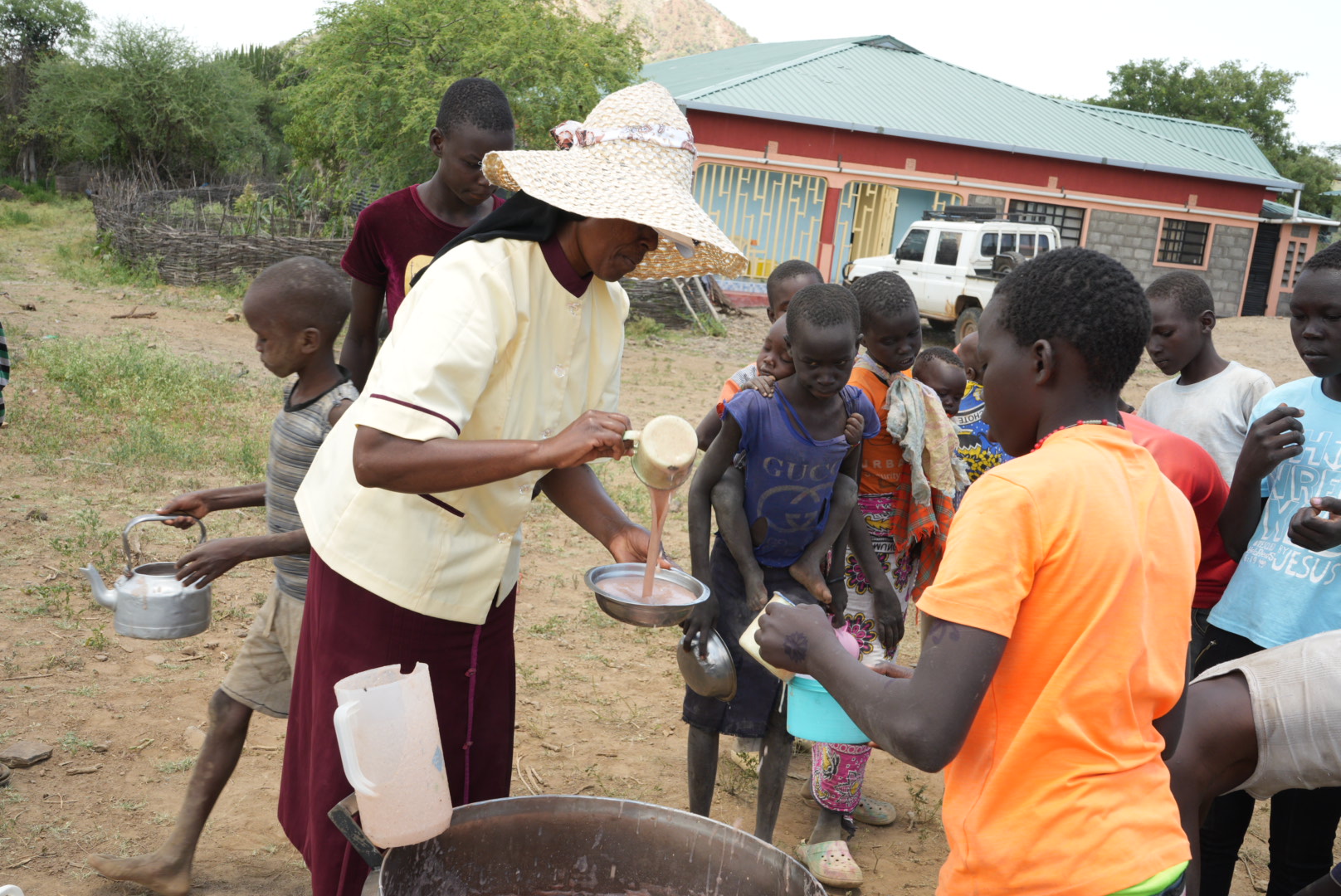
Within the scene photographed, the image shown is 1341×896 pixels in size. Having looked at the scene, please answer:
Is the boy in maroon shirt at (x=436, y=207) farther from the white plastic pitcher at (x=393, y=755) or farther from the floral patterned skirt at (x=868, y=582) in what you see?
the white plastic pitcher at (x=393, y=755)

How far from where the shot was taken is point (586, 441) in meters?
1.67

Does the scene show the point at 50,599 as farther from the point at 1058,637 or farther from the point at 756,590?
the point at 1058,637

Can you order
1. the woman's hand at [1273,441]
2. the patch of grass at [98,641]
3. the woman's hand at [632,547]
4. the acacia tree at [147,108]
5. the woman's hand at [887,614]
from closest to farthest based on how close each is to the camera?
the woman's hand at [632,547], the woman's hand at [1273,441], the woman's hand at [887,614], the patch of grass at [98,641], the acacia tree at [147,108]

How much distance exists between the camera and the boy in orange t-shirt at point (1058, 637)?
1.32 metres

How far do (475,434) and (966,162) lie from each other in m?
19.1

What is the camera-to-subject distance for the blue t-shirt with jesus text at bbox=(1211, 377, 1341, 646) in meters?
2.33

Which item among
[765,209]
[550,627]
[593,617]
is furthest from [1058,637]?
[765,209]

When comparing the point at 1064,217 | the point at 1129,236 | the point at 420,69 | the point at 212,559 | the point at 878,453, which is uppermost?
the point at 420,69

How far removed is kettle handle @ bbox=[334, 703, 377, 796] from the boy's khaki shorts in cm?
112

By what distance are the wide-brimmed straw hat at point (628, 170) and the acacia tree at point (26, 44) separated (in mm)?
30430

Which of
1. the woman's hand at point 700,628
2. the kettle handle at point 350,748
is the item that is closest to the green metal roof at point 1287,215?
the woman's hand at point 700,628

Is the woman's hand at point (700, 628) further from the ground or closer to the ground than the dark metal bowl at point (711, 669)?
further from the ground

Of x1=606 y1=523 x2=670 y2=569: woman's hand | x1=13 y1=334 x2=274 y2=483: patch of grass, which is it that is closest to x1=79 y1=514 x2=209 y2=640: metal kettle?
x1=606 y1=523 x2=670 y2=569: woman's hand

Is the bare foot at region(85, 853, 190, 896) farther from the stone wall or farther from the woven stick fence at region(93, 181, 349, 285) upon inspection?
the stone wall
